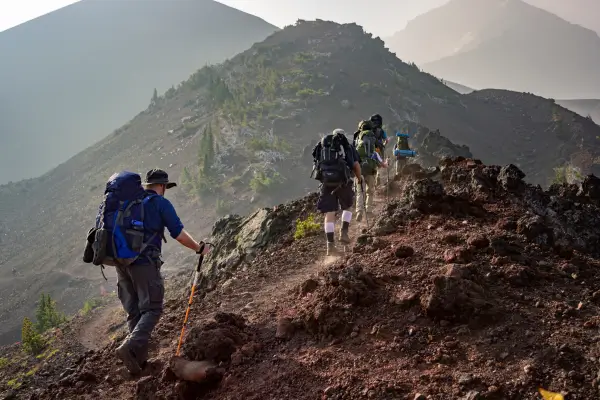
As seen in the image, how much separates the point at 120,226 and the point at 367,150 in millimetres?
6436

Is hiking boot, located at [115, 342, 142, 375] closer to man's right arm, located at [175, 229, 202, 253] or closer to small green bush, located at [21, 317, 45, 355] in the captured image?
man's right arm, located at [175, 229, 202, 253]

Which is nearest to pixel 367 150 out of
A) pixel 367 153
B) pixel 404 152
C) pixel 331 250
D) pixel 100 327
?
pixel 367 153

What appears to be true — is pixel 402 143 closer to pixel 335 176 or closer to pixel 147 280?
pixel 335 176

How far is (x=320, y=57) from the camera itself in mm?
91500

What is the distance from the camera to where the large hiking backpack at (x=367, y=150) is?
9.92 meters

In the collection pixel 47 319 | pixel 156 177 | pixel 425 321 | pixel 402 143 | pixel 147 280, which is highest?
pixel 156 177

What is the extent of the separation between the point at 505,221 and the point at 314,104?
70321 millimetres

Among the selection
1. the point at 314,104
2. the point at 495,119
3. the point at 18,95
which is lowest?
the point at 495,119

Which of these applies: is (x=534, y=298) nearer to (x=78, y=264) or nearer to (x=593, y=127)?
(x=78, y=264)

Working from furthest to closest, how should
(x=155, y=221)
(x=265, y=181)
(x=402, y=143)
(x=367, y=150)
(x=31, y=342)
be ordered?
(x=265, y=181) < (x=31, y=342) < (x=402, y=143) < (x=367, y=150) < (x=155, y=221)

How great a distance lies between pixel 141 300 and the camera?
5.01 metres

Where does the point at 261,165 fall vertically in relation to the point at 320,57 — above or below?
below

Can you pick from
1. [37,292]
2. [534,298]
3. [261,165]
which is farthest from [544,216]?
[261,165]

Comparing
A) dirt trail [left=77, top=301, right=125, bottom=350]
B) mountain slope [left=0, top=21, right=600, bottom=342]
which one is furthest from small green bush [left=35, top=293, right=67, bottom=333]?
mountain slope [left=0, top=21, right=600, bottom=342]
